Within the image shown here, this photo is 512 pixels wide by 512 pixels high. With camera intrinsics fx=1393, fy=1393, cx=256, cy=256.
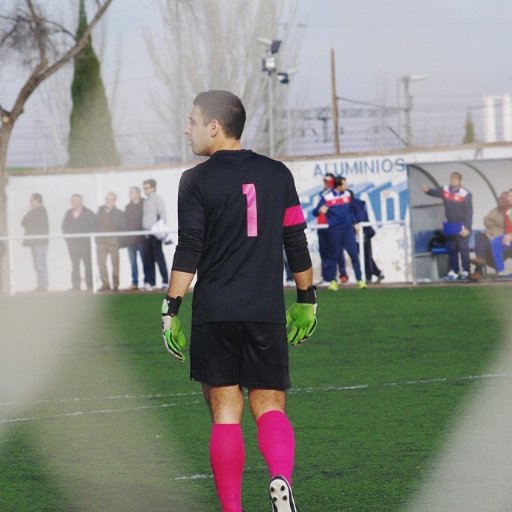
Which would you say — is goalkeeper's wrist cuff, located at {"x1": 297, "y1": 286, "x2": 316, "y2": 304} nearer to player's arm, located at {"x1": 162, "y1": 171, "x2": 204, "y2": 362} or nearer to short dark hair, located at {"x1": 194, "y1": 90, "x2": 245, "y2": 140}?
player's arm, located at {"x1": 162, "y1": 171, "x2": 204, "y2": 362}

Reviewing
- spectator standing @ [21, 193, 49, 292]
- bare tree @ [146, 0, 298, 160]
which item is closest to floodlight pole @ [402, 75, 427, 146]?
bare tree @ [146, 0, 298, 160]

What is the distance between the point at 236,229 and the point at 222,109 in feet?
1.52

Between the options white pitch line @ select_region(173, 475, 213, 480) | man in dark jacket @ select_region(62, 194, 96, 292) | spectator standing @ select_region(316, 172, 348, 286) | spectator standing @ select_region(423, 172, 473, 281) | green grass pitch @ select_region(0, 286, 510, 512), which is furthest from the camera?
man in dark jacket @ select_region(62, 194, 96, 292)

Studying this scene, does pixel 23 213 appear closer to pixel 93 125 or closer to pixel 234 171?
pixel 93 125

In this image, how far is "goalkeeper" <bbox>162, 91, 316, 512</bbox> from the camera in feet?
16.9

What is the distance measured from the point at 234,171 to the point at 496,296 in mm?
13086

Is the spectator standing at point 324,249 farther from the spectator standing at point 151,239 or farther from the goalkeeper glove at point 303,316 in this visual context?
the goalkeeper glove at point 303,316

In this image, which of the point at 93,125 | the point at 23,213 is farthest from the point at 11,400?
the point at 93,125

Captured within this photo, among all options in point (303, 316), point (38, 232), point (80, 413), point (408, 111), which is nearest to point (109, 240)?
point (38, 232)

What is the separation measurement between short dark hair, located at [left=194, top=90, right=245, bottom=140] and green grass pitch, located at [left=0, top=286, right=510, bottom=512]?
159 centimetres

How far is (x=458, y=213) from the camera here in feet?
67.0

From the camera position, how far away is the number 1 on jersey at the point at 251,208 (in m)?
5.14

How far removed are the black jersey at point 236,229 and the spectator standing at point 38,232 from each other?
60.7ft

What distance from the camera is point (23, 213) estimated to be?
84.3 ft
